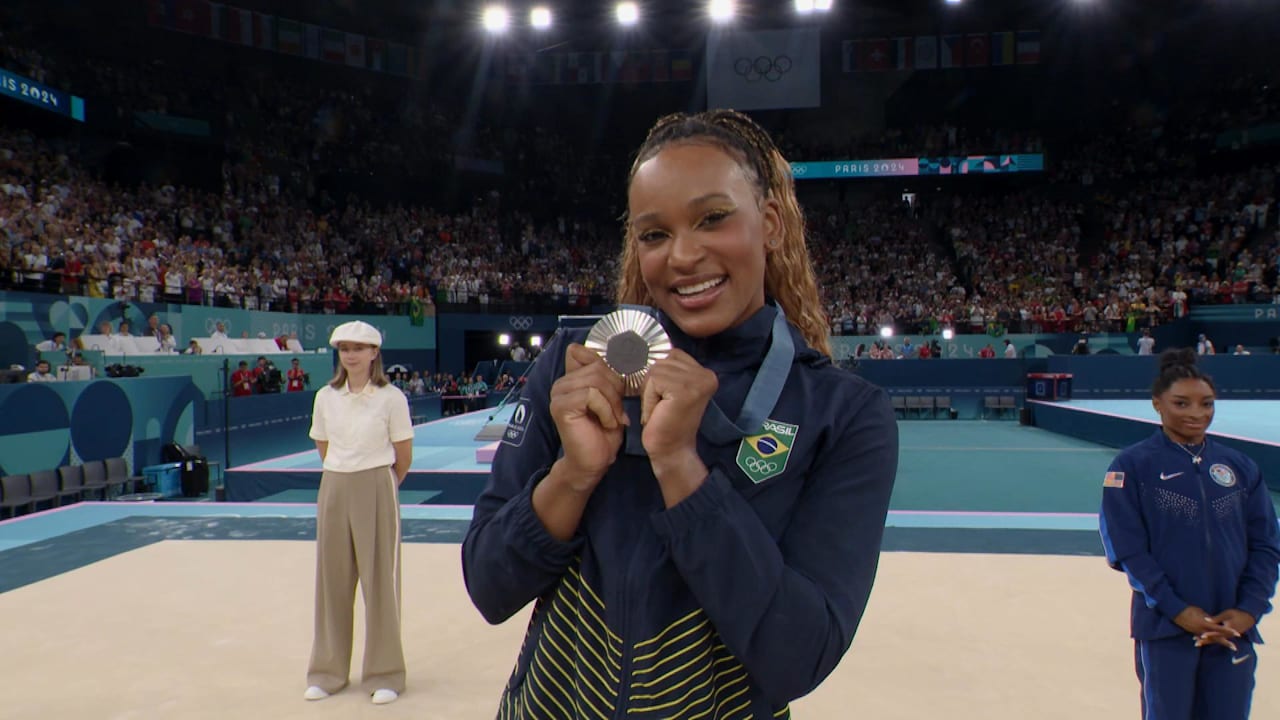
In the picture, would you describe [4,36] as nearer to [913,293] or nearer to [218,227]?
[218,227]

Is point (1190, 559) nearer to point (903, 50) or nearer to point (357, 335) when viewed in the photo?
point (357, 335)

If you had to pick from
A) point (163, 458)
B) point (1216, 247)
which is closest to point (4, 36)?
point (163, 458)

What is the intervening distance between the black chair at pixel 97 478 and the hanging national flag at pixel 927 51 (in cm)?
3093

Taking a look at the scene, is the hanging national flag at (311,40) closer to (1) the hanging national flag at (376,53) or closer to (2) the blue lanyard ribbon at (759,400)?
(1) the hanging national flag at (376,53)

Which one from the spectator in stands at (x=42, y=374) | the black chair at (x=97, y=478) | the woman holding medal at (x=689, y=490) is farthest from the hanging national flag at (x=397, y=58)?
the woman holding medal at (x=689, y=490)

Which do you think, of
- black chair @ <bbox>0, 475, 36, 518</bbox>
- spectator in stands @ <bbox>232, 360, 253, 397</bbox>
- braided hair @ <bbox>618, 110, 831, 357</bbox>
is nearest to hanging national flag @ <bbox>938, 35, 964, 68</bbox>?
spectator in stands @ <bbox>232, 360, 253, 397</bbox>

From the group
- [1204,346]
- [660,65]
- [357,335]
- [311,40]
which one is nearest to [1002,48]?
[660,65]

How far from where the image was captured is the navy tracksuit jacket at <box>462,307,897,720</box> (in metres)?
0.96

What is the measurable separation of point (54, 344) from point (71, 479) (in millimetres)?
3764

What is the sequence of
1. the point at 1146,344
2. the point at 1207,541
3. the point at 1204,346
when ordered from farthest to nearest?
the point at 1146,344
the point at 1204,346
the point at 1207,541

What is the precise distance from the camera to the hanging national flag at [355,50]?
1204 inches

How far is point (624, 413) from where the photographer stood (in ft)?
3.22

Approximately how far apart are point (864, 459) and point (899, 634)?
4.17 metres

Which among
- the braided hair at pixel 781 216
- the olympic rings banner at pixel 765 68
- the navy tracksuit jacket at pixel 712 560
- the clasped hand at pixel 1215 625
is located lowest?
the clasped hand at pixel 1215 625
